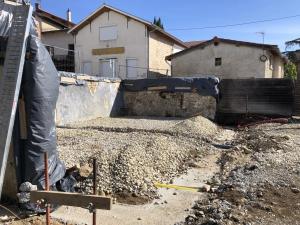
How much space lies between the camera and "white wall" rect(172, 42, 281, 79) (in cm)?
2405

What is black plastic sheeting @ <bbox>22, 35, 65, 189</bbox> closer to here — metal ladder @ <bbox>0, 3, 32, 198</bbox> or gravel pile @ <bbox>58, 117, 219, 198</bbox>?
metal ladder @ <bbox>0, 3, 32, 198</bbox>

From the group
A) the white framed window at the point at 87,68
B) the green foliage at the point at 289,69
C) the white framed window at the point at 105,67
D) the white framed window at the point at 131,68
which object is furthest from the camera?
the green foliage at the point at 289,69

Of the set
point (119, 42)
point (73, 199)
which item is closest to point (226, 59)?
point (119, 42)

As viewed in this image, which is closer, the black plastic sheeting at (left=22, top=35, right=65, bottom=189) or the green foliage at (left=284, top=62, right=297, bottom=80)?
the black plastic sheeting at (left=22, top=35, right=65, bottom=189)

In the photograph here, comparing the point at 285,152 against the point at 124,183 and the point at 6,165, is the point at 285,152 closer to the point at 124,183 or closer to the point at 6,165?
the point at 124,183

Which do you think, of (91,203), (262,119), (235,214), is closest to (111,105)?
(262,119)

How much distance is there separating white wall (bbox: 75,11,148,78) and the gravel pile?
1158 cm

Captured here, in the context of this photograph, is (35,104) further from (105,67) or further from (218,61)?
(105,67)

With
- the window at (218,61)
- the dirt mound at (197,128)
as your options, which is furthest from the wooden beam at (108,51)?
the dirt mound at (197,128)

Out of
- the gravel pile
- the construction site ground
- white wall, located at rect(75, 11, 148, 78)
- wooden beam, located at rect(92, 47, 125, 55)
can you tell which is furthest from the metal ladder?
wooden beam, located at rect(92, 47, 125, 55)

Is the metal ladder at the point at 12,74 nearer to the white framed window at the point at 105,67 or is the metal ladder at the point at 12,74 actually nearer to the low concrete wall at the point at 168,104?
the low concrete wall at the point at 168,104

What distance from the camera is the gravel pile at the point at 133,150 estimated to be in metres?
6.70

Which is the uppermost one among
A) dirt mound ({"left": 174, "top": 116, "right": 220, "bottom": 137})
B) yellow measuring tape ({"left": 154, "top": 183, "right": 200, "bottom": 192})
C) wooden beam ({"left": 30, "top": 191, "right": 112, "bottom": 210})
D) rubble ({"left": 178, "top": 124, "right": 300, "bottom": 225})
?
wooden beam ({"left": 30, "top": 191, "right": 112, "bottom": 210})

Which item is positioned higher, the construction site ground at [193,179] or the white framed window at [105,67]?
the white framed window at [105,67]
